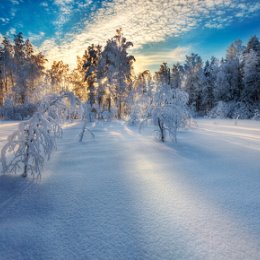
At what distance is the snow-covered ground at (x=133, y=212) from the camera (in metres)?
1.96

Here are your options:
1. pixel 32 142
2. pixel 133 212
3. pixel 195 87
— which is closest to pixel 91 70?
pixel 195 87

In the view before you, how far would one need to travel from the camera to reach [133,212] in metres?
2.69

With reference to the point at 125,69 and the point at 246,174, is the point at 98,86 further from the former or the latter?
the point at 246,174

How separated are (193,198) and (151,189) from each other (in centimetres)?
71

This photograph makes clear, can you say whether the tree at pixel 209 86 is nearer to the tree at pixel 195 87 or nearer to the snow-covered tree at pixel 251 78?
the tree at pixel 195 87

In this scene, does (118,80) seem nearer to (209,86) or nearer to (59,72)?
(209,86)

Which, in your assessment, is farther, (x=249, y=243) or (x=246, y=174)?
(x=246, y=174)

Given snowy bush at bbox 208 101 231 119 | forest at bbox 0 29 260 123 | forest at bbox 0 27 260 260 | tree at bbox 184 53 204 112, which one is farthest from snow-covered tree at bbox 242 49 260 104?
forest at bbox 0 27 260 260

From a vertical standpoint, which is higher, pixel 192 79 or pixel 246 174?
pixel 192 79

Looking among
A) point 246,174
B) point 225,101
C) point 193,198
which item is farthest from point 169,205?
point 225,101

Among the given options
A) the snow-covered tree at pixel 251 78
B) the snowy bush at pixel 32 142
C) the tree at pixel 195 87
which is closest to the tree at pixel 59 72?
the tree at pixel 195 87

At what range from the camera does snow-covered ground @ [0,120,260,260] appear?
6.44 ft

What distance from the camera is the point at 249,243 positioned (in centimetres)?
201

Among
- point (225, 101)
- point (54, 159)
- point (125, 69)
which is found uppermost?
point (125, 69)
